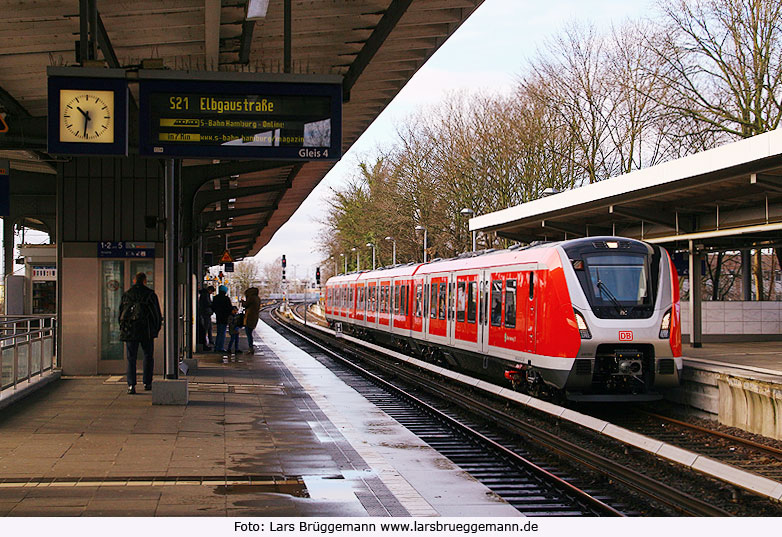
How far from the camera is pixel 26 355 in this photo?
12.5m

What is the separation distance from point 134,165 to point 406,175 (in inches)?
1205

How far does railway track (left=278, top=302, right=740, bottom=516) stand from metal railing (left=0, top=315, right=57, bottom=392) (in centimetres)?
514

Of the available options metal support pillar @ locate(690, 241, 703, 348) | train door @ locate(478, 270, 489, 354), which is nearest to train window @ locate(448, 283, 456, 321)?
train door @ locate(478, 270, 489, 354)

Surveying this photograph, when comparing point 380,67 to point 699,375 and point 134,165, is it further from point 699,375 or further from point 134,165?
point 699,375

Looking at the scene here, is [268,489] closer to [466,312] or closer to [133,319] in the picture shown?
[133,319]

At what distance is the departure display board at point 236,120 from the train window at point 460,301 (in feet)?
27.2

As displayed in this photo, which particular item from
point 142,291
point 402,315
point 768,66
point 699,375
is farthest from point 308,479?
point 768,66

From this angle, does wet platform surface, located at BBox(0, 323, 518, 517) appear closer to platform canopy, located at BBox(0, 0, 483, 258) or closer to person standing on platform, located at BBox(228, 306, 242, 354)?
platform canopy, located at BBox(0, 0, 483, 258)

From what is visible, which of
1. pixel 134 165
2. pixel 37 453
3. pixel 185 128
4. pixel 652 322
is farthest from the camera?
pixel 134 165

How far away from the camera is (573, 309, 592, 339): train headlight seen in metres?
12.5

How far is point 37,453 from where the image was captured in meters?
8.60

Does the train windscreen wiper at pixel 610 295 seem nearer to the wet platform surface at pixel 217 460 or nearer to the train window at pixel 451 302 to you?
the wet platform surface at pixel 217 460

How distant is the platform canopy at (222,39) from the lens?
34.3 ft

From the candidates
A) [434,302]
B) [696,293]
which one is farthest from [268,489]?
[696,293]
